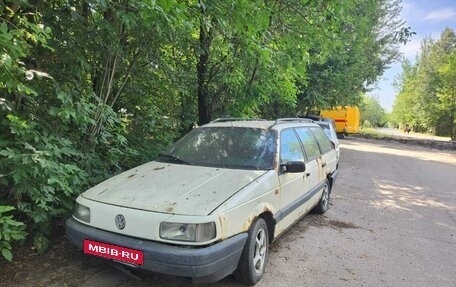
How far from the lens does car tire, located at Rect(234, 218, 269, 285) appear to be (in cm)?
360

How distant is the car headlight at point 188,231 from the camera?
316cm

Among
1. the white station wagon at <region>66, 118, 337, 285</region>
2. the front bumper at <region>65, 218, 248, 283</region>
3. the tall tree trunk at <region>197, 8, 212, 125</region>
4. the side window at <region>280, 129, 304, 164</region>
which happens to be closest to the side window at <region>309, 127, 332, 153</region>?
the side window at <region>280, 129, 304, 164</region>

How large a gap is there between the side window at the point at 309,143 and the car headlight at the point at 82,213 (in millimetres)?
3138

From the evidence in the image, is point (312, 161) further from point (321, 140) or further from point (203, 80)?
point (203, 80)

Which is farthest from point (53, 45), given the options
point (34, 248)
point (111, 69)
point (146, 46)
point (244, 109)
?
point (244, 109)

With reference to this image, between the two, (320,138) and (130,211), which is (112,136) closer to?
(130,211)

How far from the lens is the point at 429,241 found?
5.61m

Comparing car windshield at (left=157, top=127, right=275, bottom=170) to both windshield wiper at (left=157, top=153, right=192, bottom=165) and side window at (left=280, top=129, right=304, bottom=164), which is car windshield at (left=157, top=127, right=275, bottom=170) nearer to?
windshield wiper at (left=157, top=153, right=192, bottom=165)

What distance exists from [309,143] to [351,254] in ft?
5.79

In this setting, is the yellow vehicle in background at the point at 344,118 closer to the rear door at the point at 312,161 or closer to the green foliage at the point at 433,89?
the green foliage at the point at 433,89

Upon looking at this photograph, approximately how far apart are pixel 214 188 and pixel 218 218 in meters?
0.51

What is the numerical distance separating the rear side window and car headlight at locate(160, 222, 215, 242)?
2.73 meters

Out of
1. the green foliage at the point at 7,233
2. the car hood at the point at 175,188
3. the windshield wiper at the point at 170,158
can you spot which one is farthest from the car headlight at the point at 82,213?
the windshield wiper at the point at 170,158

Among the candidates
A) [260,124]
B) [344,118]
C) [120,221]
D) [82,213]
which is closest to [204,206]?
[120,221]
